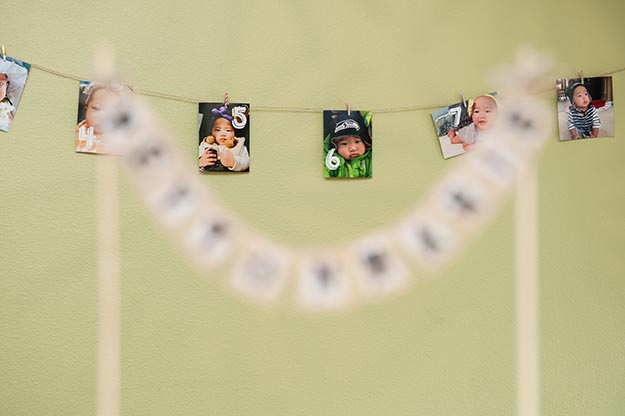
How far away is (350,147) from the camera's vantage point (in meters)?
1.31

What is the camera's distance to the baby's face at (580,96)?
136cm

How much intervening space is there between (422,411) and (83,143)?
3.37 feet

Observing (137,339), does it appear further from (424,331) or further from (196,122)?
(424,331)

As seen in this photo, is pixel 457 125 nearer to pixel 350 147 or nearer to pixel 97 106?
pixel 350 147

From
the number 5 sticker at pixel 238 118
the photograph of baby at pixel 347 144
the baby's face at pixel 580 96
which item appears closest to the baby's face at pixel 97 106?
the number 5 sticker at pixel 238 118

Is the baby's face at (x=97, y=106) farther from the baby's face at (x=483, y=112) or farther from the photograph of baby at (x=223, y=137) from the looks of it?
the baby's face at (x=483, y=112)

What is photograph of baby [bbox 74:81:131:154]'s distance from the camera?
1.22m

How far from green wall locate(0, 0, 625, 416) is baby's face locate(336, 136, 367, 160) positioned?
0.05m

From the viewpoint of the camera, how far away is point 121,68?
1249mm

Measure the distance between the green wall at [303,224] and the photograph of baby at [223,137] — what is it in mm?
29

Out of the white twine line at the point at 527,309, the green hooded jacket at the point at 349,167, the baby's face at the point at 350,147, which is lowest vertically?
the white twine line at the point at 527,309

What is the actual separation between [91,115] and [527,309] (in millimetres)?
1155

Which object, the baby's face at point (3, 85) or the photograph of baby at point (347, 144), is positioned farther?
the photograph of baby at point (347, 144)

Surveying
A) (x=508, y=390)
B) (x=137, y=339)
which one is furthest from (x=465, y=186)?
(x=137, y=339)
